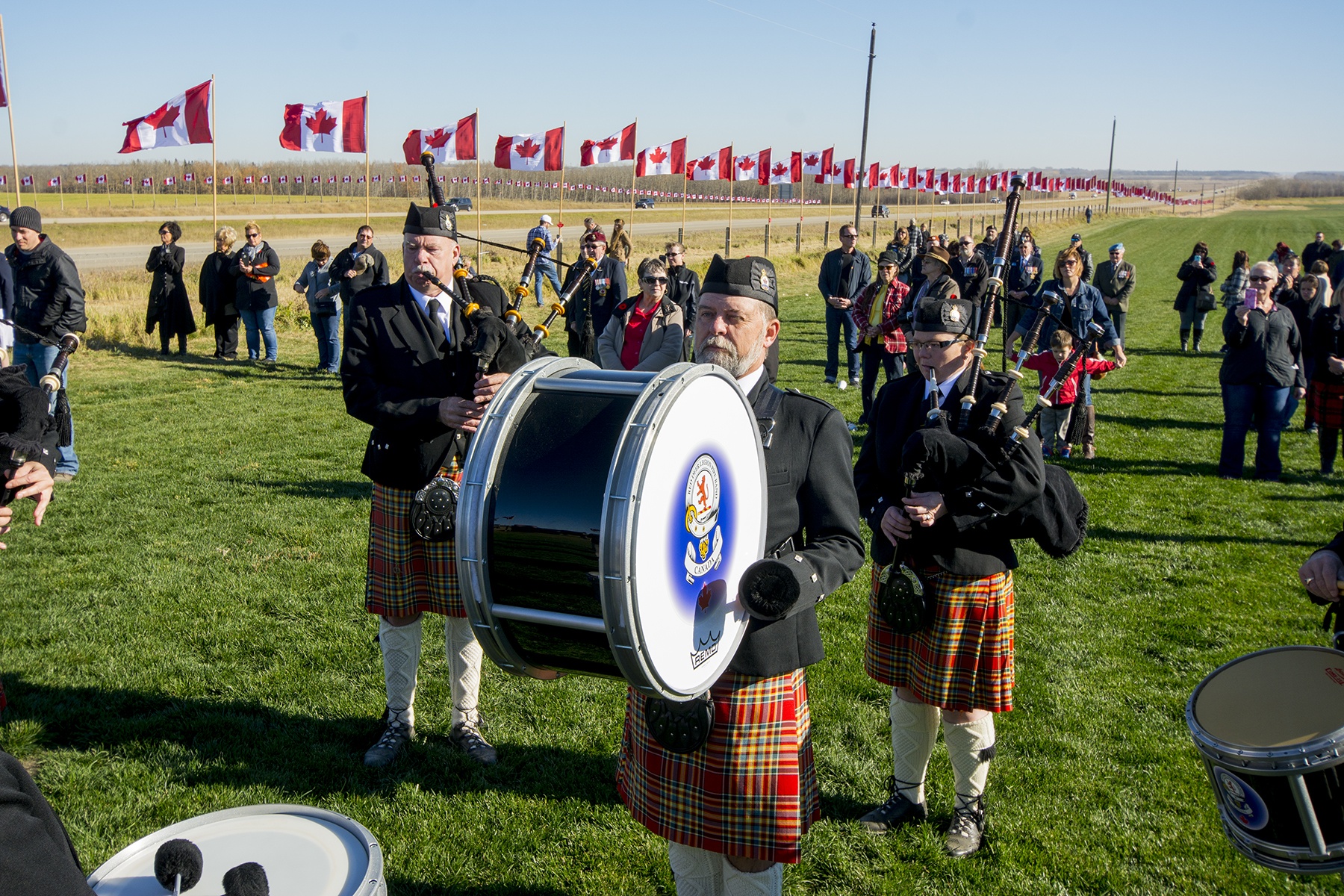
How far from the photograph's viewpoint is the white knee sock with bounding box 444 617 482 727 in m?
3.80

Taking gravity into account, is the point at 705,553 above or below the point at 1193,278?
Result: below

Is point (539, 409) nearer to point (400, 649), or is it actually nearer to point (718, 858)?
point (718, 858)

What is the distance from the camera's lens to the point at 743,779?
2371mm

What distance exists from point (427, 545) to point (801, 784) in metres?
1.80

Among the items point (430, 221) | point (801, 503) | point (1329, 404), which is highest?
point (430, 221)

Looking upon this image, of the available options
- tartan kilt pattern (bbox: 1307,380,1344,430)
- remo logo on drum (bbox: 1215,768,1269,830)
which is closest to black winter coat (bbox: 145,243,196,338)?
tartan kilt pattern (bbox: 1307,380,1344,430)

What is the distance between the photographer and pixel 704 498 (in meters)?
2.01

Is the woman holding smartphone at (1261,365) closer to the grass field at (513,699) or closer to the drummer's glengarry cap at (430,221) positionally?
the grass field at (513,699)

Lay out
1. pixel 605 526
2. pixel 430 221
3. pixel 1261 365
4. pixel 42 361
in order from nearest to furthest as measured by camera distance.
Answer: pixel 605 526 → pixel 430 221 → pixel 42 361 → pixel 1261 365

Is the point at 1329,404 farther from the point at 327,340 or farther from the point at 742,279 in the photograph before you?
the point at 327,340

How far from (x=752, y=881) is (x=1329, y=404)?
8087 mm

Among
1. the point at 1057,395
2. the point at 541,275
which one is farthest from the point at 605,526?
the point at 541,275

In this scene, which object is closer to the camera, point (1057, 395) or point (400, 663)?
point (400, 663)

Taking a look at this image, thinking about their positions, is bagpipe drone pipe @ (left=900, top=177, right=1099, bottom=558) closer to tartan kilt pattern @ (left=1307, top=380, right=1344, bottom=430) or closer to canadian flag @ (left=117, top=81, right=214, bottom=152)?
tartan kilt pattern @ (left=1307, top=380, right=1344, bottom=430)
